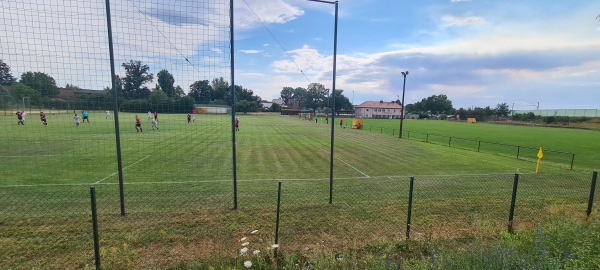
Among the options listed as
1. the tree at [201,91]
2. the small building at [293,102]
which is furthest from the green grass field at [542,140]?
the small building at [293,102]

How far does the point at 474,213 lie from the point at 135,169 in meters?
11.8

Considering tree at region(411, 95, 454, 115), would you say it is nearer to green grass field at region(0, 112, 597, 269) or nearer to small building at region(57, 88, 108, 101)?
green grass field at region(0, 112, 597, 269)

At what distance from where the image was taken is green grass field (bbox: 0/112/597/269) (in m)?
5.07

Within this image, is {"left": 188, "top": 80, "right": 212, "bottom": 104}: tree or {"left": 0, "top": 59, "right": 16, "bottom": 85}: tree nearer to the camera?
{"left": 0, "top": 59, "right": 16, "bottom": 85}: tree

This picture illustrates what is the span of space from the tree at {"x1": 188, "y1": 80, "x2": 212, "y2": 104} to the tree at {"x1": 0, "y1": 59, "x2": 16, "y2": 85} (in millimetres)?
3105

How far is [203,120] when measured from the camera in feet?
25.3

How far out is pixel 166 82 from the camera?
254 inches

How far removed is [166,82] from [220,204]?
3.23 m

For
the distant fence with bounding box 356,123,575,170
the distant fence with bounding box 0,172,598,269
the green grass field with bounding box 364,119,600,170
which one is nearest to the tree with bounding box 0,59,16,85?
the distant fence with bounding box 0,172,598,269

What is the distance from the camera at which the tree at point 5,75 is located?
5.38 meters

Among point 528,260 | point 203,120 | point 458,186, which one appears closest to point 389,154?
point 458,186

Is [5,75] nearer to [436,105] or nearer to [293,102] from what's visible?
[436,105]

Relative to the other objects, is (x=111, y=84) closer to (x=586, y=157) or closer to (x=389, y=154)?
(x=389, y=154)

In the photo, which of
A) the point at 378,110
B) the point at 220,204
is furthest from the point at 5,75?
the point at 378,110
